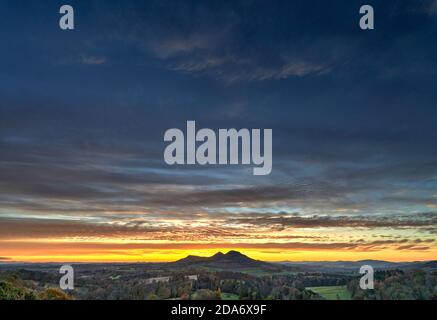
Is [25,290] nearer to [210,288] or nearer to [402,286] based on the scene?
[210,288]

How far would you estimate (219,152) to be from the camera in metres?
29.8

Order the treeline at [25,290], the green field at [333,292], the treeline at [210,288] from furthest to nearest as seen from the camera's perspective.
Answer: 1. the treeline at [25,290]
2. the green field at [333,292]
3. the treeline at [210,288]

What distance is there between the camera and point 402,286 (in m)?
40.3

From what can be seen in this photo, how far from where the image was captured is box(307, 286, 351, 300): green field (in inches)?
1468

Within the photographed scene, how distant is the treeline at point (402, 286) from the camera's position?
38.3 m

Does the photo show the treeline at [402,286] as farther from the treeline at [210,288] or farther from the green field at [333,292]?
the treeline at [210,288]

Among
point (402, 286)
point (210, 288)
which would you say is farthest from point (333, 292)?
point (210, 288)

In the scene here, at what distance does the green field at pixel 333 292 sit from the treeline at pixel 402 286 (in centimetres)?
63

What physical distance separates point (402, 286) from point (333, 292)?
7.31 metres

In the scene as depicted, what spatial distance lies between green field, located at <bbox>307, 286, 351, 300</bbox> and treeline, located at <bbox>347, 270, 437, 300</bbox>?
24.9 inches

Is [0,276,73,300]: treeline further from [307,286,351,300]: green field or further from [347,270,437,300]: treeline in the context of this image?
[347,270,437,300]: treeline

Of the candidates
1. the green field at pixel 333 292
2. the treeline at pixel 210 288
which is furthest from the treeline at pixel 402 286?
the treeline at pixel 210 288
